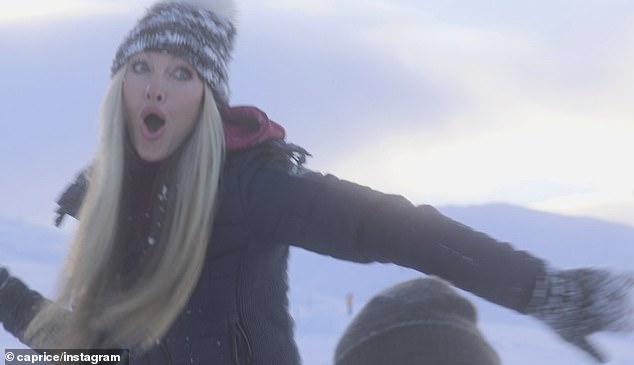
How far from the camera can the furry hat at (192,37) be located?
241cm

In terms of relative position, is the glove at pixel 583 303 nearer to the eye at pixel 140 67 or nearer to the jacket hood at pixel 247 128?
the jacket hood at pixel 247 128

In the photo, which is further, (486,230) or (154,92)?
(486,230)

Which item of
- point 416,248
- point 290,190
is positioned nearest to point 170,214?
point 290,190

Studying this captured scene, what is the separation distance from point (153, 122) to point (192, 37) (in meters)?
0.23

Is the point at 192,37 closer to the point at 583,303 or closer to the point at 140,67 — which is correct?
the point at 140,67

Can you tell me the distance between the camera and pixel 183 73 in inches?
94.5

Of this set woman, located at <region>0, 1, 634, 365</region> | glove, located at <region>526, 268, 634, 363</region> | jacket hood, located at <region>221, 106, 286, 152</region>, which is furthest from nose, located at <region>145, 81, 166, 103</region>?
glove, located at <region>526, 268, 634, 363</region>

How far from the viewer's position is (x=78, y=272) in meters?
2.42

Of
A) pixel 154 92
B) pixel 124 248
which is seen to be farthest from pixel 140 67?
pixel 124 248

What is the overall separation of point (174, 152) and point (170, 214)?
143 mm

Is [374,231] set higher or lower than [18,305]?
higher

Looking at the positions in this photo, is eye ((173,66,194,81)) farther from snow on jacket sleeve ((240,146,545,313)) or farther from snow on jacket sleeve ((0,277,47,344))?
snow on jacket sleeve ((0,277,47,344))

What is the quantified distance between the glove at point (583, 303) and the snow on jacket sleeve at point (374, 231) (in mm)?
30

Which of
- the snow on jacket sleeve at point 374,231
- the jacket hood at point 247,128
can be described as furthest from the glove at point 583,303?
the jacket hood at point 247,128
